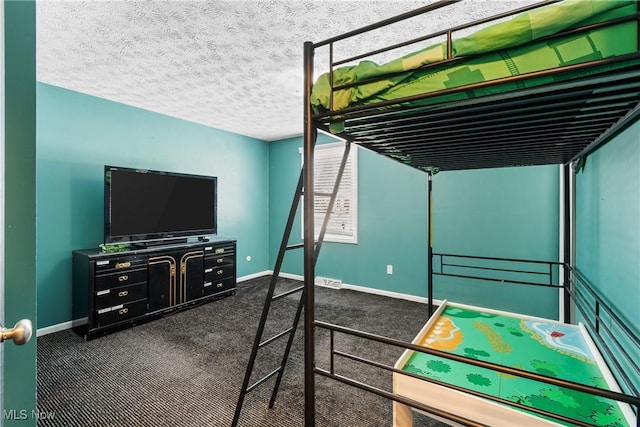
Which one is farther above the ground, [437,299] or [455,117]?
[455,117]

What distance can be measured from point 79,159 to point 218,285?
202 centimetres

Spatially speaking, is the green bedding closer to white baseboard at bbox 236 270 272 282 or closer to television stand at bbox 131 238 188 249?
television stand at bbox 131 238 188 249

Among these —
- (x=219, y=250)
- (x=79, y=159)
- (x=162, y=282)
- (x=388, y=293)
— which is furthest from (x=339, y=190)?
(x=79, y=159)

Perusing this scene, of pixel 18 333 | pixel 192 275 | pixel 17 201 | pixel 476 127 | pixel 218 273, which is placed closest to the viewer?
pixel 18 333

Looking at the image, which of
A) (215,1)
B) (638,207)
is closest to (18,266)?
(215,1)

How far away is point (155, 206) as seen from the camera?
338cm

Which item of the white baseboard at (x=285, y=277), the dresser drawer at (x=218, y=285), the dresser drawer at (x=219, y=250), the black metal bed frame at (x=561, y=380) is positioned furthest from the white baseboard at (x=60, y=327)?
the black metal bed frame at (x=561, y=380)

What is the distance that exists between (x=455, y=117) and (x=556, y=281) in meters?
2.82

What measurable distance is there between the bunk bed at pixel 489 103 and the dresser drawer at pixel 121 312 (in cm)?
253

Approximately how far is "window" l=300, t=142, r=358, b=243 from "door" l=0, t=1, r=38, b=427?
357cm

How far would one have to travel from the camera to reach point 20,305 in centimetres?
84

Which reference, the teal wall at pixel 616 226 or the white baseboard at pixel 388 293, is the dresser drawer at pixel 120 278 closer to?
the white baseboard at pixel 388 293

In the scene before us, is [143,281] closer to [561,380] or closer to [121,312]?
[121,312]

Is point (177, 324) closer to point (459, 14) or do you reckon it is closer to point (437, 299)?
point (437, 299)
